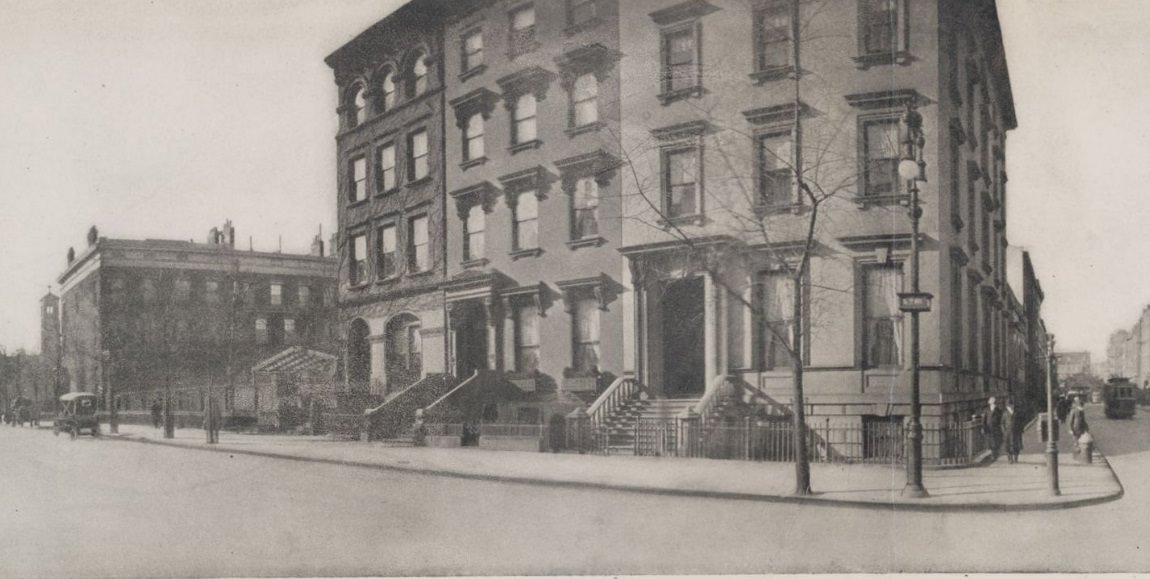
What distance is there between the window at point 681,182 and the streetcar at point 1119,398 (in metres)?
13.9

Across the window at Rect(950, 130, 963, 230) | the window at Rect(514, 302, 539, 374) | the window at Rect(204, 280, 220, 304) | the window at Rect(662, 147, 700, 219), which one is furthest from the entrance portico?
the window at Rect(204, 280, 220, 304)

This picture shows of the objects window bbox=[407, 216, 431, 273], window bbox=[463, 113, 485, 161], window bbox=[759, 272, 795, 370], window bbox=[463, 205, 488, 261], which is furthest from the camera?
window bbox=[463, 205, 488, 261]

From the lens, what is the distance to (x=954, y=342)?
10.7 metres

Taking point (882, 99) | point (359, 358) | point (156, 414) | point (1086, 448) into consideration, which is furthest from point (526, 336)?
point (1086, 448)

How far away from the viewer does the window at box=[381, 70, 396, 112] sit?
1152cm

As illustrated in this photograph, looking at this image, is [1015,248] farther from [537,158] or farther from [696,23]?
[537,158]

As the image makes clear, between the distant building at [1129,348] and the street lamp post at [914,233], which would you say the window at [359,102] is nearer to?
the street lamp post at [914,233]

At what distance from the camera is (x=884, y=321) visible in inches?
386

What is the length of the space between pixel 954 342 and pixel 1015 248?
4.98ft

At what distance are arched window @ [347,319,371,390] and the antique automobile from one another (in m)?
3.27

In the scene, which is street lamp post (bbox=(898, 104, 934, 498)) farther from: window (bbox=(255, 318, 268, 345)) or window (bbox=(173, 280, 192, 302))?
window (bbox=(173, 280, 192, 302))

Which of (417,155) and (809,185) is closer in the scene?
(809,185)

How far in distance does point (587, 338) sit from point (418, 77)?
159 inches

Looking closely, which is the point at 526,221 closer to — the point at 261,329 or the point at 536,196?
the point at 536,196
